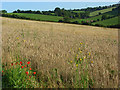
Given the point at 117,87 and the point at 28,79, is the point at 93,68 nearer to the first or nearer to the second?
the point at 117,87

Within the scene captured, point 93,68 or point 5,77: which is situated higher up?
point 93,68

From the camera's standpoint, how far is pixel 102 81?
8.04ft

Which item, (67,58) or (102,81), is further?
(67,58)

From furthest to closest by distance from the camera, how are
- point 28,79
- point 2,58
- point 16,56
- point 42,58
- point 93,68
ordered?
point 16,56 → point 2,58 → point 42,58 → point 93,68 → point 28,79

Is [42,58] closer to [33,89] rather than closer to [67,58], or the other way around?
[67,58]

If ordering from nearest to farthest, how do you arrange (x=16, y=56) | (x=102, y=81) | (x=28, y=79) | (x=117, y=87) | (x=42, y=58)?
(x=117, y=87)
(x=102, y=81)
(x=28, y=79)
(x=42, y=58)
(x=16, y=56)

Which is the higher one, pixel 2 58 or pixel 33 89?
pixel 2 58

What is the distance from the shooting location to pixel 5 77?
3016 millimetres

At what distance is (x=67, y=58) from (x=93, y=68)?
854 millimetres

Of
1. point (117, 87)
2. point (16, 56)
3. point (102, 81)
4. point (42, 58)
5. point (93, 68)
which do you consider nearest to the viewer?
point (117, 87)

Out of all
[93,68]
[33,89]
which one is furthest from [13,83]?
[93,68]

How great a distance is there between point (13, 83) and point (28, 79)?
12.2 inches

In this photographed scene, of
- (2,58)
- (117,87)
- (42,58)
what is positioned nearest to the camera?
(117,87)

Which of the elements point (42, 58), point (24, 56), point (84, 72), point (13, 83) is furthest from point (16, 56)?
point (84, 72)
